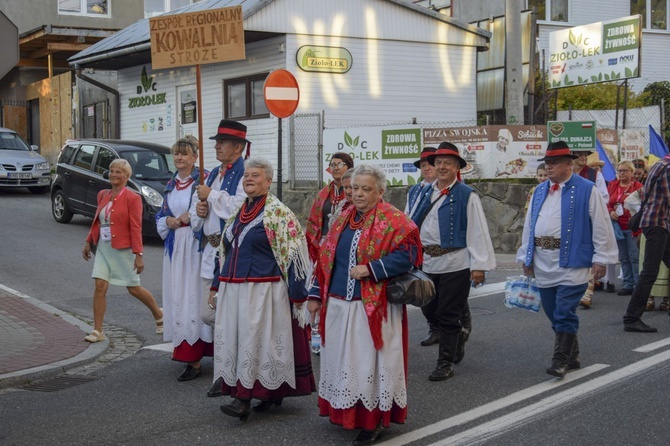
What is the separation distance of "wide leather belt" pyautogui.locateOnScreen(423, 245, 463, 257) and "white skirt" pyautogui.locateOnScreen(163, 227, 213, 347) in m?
1.87

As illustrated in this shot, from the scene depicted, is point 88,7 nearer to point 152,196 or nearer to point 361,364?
point 152,196

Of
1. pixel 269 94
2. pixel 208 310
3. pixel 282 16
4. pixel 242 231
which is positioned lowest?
pixel 208 310

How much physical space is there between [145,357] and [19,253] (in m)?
7.39

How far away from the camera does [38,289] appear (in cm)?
1202

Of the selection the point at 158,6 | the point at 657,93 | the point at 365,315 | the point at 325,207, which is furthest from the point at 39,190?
the point at 365,315

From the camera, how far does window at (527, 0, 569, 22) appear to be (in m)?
28.8

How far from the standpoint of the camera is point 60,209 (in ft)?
61.3

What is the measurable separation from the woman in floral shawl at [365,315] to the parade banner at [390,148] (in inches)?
449

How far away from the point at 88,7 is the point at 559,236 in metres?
30.3

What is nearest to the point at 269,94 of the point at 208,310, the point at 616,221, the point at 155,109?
the point at 616,221

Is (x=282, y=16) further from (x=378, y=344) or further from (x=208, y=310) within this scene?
(x=378, y=344)

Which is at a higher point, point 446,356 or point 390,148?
point 390,148

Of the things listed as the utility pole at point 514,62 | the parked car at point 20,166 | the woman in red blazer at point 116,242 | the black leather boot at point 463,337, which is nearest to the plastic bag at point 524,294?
the black leather boot at point 463,337

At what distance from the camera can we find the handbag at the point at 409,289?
18.3 ft
